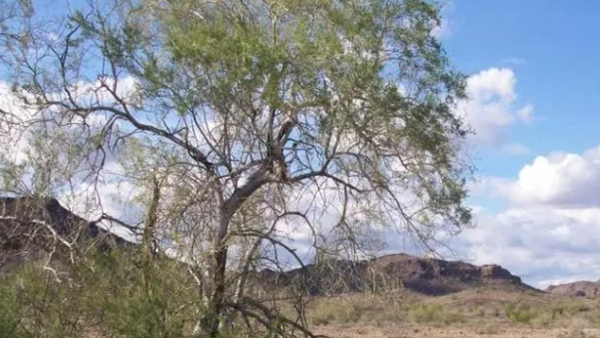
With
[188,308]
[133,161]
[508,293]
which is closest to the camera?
[188,308]

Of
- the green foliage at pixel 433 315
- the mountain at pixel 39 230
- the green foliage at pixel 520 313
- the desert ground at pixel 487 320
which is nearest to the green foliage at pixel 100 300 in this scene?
the mountain at pixel 39 230

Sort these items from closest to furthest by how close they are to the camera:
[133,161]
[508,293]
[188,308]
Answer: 1. [188,308]
2. [133,161]
3. [508,293]

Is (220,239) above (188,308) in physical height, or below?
above

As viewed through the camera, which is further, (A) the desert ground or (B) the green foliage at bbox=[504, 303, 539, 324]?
(B) the green foliage at bbox=[504, 303, 539, 324]

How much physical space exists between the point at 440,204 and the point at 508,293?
43.4 m

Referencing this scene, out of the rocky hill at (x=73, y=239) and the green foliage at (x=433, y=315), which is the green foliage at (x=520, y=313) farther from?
the rocky hill at (x=73, y=239)

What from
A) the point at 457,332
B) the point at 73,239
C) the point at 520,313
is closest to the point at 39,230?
the point at 73,239

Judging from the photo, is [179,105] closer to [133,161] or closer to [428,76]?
[133,161]

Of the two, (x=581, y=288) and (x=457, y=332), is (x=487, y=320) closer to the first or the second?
(x=457, y=332)

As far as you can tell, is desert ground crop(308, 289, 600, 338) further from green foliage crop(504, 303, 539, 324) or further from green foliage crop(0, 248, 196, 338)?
green foliage crop(0, 248, 196, 338)

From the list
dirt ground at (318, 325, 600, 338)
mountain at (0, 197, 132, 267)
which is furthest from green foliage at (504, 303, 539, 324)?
mountain at (0, 197, 132, 267)

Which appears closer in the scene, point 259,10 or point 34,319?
point 34,319

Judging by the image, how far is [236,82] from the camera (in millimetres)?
12141

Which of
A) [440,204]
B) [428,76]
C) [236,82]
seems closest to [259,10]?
[236,82]
